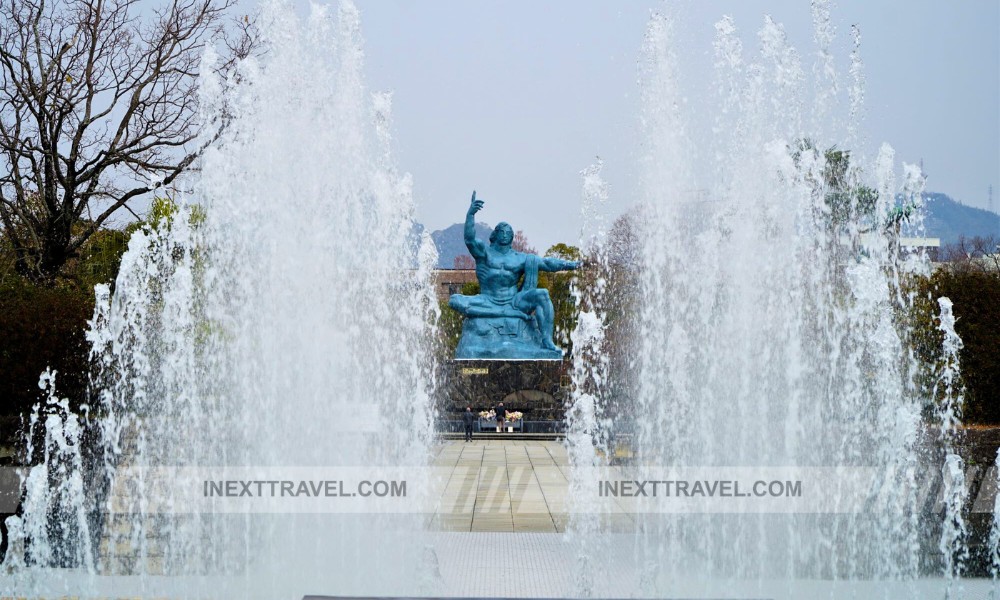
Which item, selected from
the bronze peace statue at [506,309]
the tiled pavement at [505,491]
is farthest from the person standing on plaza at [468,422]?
the tiled pavement at [505,491]

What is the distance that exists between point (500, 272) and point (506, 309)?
711 mm

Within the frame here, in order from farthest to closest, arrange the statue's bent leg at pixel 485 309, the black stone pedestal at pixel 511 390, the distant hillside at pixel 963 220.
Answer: the distant hillside at pixel 963 220
the black stone pedestal at pixel 511 390
the statue's bent leg at pixel 485 309

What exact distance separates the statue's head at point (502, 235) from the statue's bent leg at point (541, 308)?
1.06 metres

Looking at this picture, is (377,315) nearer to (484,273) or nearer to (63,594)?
(484,273)

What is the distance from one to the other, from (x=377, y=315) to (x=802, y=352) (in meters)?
6.36

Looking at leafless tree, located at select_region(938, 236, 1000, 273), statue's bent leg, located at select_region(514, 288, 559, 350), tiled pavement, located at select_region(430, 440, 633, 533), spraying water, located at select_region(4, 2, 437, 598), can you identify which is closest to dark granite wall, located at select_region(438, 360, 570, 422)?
statue's bent leg, located at select_region(514, 288, 559, 350)

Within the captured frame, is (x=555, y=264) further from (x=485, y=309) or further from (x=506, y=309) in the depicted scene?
(x=485, y=309)

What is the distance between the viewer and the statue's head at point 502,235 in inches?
723

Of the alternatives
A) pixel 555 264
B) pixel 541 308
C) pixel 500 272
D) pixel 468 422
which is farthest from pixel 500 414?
pixel 555 264

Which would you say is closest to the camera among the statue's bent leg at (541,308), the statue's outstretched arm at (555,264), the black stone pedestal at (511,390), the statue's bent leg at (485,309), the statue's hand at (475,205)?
the statue's hand at (475,205)

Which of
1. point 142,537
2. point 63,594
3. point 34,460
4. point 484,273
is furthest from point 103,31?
point 63,594

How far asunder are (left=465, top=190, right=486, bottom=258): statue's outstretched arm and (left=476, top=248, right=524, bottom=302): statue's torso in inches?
8.4

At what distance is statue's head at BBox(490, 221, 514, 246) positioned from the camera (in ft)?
Answer: 60.2

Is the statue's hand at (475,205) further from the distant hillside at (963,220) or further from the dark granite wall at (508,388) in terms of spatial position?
the distant hillside at (963,220)
